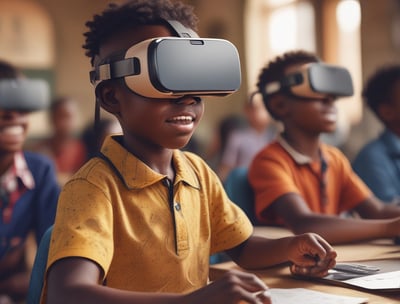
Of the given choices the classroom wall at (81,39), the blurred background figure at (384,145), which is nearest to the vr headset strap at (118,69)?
the blurred background figure at (384,145)

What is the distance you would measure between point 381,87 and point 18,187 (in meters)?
1.70

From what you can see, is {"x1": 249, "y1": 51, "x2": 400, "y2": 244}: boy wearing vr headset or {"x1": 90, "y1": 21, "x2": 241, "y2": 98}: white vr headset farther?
{"x1": 249, "y1": 51, "x2": 400, "y2": 244}: boy wearing vr headset

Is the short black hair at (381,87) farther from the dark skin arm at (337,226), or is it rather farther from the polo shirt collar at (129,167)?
the polo shirt collar at (129,167)

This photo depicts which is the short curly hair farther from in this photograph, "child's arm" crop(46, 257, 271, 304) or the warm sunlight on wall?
the warm sunlight on wall

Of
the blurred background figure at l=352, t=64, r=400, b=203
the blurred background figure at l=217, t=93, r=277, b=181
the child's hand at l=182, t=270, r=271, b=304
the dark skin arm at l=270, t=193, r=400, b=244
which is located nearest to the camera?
the child's hand at l=182, t=270, r=271, b=304

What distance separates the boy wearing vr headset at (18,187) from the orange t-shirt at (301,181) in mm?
721

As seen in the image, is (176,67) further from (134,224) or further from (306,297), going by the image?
(306,297)

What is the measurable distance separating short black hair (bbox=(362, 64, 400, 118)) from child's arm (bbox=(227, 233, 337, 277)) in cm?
164

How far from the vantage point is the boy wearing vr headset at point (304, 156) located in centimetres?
201

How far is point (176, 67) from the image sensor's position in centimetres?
120

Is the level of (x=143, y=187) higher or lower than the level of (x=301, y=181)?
higher

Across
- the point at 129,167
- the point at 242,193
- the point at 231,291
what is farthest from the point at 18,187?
the point at 231,291

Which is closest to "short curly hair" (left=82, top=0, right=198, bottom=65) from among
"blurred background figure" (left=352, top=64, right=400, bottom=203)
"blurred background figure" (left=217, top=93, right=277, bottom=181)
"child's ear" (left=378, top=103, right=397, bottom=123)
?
"blurred background figure" (left=352, top=64, right=400, bottom=203)

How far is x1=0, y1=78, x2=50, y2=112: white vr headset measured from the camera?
2094mm
